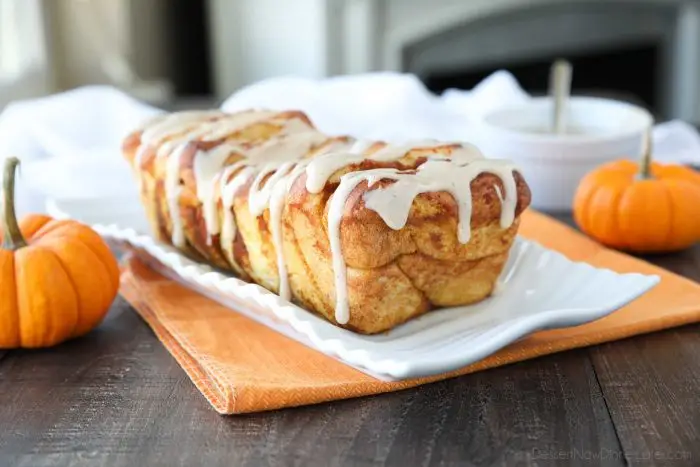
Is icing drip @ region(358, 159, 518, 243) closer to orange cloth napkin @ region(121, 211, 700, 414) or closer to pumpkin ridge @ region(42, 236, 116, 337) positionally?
orange cloth napkin @ region(121, 211, 700, 414)

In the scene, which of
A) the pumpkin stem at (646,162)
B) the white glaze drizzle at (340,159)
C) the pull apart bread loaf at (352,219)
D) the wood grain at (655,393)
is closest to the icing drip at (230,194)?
the pull apart bread loaf at (352,219)

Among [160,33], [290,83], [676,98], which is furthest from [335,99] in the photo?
[676,98]

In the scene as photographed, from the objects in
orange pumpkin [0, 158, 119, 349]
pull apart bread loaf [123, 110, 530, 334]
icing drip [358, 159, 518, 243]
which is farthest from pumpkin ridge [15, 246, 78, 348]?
icing drip [358, 159, 518, 243]

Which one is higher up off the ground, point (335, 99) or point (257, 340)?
point (335, 99)

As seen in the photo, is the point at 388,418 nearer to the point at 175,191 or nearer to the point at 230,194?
the point at 230,194

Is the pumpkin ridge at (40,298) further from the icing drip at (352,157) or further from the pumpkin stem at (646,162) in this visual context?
the pumpkin stem at (646,162)

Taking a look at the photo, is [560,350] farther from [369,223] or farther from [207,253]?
[207,253]
